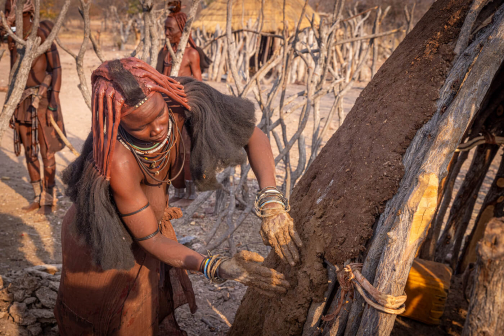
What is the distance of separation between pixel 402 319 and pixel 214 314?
1.44m

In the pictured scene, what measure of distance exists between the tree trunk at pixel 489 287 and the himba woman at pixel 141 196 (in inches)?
30.8

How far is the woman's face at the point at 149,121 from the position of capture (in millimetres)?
1536

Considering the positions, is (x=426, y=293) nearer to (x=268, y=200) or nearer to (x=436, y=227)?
(x=436, y=227)

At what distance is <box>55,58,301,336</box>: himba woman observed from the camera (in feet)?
5.14

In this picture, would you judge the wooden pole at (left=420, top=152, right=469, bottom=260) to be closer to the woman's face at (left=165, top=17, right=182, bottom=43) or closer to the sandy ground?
the sandy ground

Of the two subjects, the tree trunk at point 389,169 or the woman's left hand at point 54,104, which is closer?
the tree trunk at point 389,169

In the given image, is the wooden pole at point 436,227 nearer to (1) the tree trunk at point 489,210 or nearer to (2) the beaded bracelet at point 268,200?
(1) the tree trunk at point 489,210

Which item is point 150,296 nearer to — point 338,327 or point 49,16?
point 338,327

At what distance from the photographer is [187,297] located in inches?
91.0

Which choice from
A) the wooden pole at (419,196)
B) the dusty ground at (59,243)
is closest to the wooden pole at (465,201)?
the dusty ground at (59,243)

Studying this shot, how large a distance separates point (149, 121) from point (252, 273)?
822mm

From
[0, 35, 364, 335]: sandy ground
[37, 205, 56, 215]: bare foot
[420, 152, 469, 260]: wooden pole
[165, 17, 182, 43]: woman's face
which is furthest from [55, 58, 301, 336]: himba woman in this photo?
[37, 205, 56, 215]: bare foot

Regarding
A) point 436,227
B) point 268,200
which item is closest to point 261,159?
point 268,200

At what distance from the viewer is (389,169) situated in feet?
5.47
